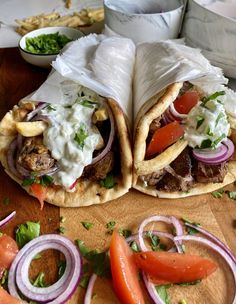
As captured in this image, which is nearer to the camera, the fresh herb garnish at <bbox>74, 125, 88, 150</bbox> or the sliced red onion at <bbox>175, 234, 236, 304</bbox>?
the sliced red onion at <bbox>175, 234, 236, 304</bbox>

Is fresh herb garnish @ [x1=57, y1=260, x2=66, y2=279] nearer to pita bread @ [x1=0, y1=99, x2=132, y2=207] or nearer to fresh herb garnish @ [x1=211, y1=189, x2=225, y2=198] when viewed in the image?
pita bread @ [x1=0, y1=99, x2=132, y2=207]

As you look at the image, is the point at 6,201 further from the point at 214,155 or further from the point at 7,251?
the point at 214,155

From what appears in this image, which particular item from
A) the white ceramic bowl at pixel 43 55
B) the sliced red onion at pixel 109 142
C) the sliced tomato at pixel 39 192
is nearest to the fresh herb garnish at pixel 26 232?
the sliced tomato at pixel 39 192

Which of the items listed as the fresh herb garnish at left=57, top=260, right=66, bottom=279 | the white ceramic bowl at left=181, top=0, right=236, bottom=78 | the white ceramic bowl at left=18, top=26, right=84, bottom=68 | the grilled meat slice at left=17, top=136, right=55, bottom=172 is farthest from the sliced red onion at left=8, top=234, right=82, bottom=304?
the white ceramic bowl at left=181, top=0, right=236, bottom=78

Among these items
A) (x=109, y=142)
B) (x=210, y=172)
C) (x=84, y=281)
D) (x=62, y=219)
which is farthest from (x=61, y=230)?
(x=210, y=172)

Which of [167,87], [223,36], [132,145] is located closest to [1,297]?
[132,145]

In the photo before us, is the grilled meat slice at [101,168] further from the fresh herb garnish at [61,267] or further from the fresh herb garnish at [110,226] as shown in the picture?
the fresh herb garnish at [61,267]
